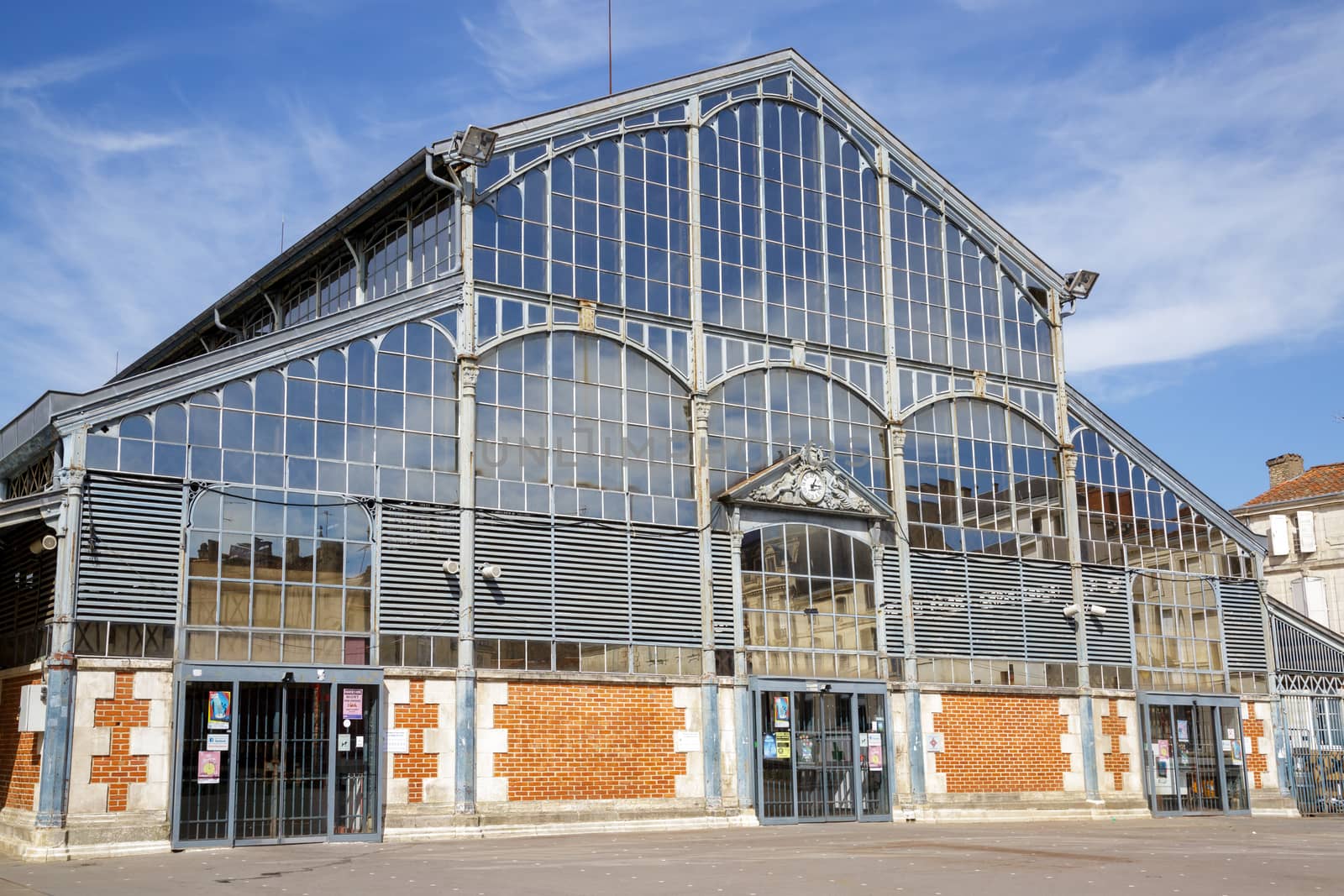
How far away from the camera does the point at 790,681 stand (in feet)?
99.9

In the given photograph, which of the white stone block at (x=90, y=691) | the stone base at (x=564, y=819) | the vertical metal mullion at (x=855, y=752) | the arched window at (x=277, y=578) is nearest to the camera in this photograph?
the white stone block at (x=90, y=691)

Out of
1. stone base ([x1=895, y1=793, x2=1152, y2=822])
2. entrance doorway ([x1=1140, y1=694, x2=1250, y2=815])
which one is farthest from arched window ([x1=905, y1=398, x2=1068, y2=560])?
stone base ([x1=895, y1=793, x2=1152, y2=822])

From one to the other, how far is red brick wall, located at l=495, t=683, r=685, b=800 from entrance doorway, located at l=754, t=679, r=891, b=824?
211 centimetres

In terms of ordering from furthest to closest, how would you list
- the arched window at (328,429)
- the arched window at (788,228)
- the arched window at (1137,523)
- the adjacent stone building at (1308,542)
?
the adjacent stone building at (1308,542) < the arched window at (1137,523) < the arched window at (788,228) < the arched window at (328,429)

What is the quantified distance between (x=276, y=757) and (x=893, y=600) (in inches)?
585

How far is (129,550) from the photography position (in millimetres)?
23766

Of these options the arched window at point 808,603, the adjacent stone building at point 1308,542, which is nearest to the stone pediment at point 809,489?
the arched window at point 808,603

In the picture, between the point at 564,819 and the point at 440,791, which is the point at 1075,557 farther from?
the point at 440,791

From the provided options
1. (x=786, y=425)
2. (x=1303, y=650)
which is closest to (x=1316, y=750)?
(x=1303, y=650)

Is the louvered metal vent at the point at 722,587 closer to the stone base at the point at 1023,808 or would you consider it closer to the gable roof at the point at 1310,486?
the stone base at the point at 1023,808

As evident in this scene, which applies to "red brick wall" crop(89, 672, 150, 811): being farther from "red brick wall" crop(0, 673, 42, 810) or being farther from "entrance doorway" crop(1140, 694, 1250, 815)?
"entrance doorway" crop(1140, 694, 1250, 815)

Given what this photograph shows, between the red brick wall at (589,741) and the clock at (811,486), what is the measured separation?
573cm

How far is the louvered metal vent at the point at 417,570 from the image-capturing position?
1029 inches

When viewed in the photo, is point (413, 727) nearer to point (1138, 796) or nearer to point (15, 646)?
point (15, 646)
